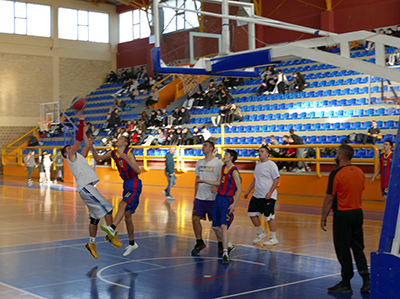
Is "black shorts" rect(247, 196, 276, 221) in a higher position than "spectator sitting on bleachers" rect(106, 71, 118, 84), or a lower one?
lower

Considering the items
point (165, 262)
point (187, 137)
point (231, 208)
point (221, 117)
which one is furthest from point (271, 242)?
point (221, 117)

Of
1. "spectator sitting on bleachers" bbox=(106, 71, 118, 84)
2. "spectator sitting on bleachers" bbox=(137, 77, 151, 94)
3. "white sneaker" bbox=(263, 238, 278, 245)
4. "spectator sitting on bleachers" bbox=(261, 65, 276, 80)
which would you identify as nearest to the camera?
"white sneaker" bbox=(263, 238, 278, 245)

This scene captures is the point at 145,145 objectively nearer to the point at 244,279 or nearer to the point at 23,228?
the point at 23,228

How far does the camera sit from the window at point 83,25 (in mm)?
40312

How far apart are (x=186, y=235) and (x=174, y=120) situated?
16.6m

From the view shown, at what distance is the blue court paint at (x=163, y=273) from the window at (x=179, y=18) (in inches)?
168

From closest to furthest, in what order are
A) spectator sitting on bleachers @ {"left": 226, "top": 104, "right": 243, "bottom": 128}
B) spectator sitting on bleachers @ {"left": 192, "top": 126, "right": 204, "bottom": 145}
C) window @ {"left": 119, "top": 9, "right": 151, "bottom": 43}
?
spectator sitting on bleachers @ {"left": 192, "top": 126, "right": 204, "bottom": 145} < spectator sitting on bleachers @ {"left": 226, "top": 104, "right": 243, "bottom": 128} < window @ {"left": 119, "top": 9, "right": 151, "bottom": 43}

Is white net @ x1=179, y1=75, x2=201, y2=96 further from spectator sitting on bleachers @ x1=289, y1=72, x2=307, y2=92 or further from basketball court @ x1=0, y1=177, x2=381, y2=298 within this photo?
basketball court @ x1=0, y1=177, x2=381, y2=298

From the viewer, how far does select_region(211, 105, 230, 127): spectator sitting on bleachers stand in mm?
24653

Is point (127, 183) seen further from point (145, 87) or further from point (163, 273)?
point (145, 87)

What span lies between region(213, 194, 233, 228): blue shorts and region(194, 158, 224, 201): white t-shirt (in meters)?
0.41

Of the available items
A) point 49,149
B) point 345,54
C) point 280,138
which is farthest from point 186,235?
point 49,149

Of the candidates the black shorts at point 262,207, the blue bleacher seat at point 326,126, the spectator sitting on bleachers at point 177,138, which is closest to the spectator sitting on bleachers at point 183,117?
the spectator sitting on bleachers at point 177,138

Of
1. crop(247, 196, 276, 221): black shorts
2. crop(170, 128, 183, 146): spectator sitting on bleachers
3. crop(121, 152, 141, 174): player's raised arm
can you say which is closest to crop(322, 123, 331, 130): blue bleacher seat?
crop(170, 128, 183, 146): spectator sitting on bleachers
